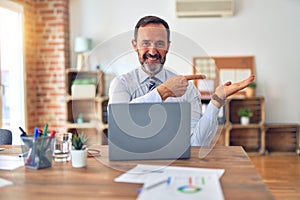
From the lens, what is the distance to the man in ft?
5.55

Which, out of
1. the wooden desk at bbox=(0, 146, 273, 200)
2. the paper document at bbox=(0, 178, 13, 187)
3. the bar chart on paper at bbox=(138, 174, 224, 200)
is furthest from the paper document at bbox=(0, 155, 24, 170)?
the bar chart on paper at bbox=(138, 174, 224, 200)

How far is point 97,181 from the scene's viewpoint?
1226mm

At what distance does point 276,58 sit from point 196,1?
1.31m

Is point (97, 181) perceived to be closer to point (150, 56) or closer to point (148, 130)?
point (148, 130)

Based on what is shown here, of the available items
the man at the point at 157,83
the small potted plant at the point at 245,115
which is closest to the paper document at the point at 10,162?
the man at the point at 157,83

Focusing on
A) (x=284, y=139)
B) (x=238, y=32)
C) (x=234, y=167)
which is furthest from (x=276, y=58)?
(x=234, y=167)

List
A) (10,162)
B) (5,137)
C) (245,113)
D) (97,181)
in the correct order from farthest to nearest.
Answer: (245,113) → (5,137) → (10,162) → (97,181)

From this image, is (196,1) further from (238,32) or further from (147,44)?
(147,44)

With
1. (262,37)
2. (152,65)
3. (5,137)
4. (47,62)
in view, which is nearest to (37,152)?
(152,65)

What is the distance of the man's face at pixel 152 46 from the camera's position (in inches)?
70.2

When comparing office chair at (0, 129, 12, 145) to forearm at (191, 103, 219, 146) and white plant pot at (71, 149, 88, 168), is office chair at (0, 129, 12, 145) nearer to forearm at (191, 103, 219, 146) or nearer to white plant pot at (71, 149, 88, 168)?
white plant pot at (71, 149, 88, 168)

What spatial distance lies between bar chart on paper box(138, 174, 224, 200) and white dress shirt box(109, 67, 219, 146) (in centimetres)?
48

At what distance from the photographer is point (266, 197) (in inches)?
40.9

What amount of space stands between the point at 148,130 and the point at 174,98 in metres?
0.22
